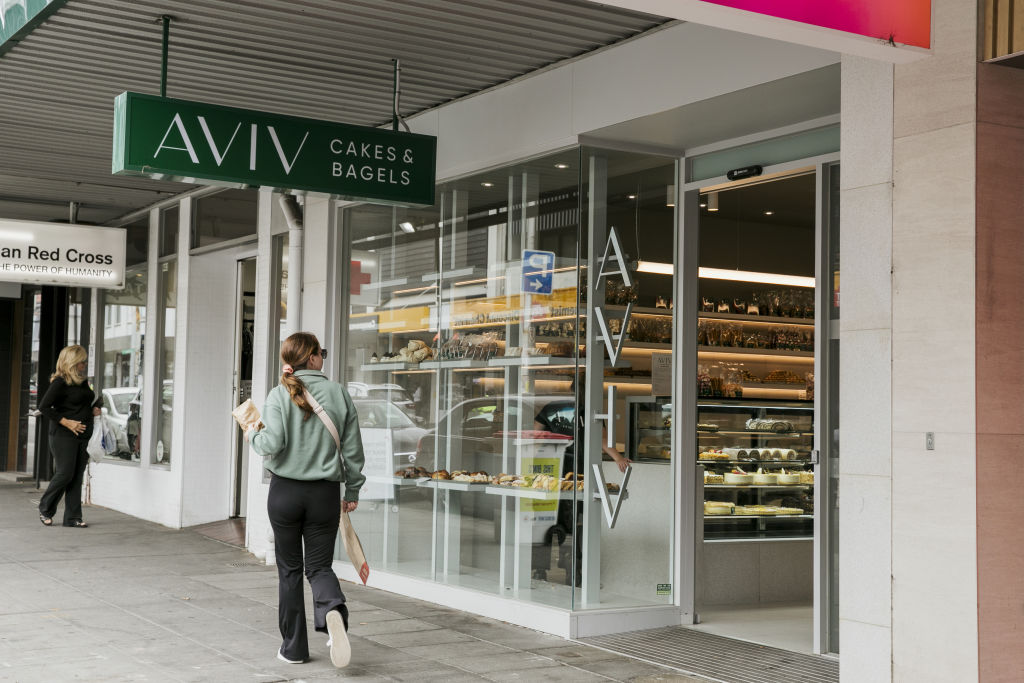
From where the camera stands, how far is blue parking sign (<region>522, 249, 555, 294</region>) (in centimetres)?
773

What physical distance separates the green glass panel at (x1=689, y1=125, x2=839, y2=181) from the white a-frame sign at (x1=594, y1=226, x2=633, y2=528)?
2.53 feet

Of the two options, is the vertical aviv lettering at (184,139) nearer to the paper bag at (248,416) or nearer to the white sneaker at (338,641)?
the paper bag at (248,416)

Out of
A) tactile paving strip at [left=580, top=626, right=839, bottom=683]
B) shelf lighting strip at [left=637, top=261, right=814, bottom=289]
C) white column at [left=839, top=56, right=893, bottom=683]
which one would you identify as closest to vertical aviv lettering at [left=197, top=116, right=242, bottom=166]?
white column at [left=839, top=56, right=893, bottom=683]

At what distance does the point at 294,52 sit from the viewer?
7.46 m

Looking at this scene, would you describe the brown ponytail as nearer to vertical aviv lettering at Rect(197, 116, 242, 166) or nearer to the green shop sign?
the green shop sign

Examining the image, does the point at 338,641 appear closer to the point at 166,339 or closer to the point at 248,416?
the point at 248,416

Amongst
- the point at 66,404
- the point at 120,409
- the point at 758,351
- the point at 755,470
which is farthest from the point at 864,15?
the point at 120,409

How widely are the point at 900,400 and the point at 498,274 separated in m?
3.60

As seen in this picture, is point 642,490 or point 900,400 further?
point 642,490

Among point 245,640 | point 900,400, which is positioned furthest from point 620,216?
point 245,640

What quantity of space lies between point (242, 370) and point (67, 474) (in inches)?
86.8

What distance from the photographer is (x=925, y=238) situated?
→ 512 centimetres

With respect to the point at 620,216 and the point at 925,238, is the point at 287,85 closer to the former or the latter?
the point at 620,216

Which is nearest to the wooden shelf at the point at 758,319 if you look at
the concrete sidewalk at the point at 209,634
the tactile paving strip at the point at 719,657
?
the tactile paving strip at the point at 719,657
